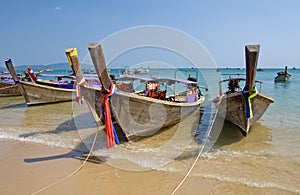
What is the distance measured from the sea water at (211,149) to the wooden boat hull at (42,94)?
114 inches

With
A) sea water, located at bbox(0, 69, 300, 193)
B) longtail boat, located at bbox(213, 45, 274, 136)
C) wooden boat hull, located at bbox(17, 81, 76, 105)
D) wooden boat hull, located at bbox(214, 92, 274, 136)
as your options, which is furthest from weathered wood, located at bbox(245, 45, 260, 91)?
wooden boat hull, located at bbox(17, 81, 76, 105)

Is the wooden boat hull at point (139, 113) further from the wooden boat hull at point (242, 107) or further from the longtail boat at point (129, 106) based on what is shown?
the wooden boat hull at point (242, 107)

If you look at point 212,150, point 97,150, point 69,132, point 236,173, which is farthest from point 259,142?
point 69,132

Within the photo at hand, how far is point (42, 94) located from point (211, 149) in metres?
10.7

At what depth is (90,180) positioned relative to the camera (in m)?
4.05

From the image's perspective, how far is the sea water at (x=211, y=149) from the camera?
14.4ft

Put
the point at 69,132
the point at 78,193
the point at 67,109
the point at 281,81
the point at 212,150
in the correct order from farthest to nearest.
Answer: the point at 281,81, the point at 67,109, the point at 69,132, the point at 212,150, the point at 78,193

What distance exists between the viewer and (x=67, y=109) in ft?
39.2

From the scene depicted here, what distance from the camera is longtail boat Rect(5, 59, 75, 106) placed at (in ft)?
39.6

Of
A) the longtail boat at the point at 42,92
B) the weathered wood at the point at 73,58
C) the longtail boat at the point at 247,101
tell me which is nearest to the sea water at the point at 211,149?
the longtail boat at the point at 247,101

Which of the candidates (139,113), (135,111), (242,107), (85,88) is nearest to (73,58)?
(85,88)

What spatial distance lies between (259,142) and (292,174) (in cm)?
203

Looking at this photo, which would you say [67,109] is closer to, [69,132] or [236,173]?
[69,132]

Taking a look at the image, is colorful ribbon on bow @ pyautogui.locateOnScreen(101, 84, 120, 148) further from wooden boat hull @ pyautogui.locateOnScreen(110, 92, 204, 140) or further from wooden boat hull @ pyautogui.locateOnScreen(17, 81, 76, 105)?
wooden boat hull @ pyautogui.locateOnScreen(17, 81, 76, 105)
